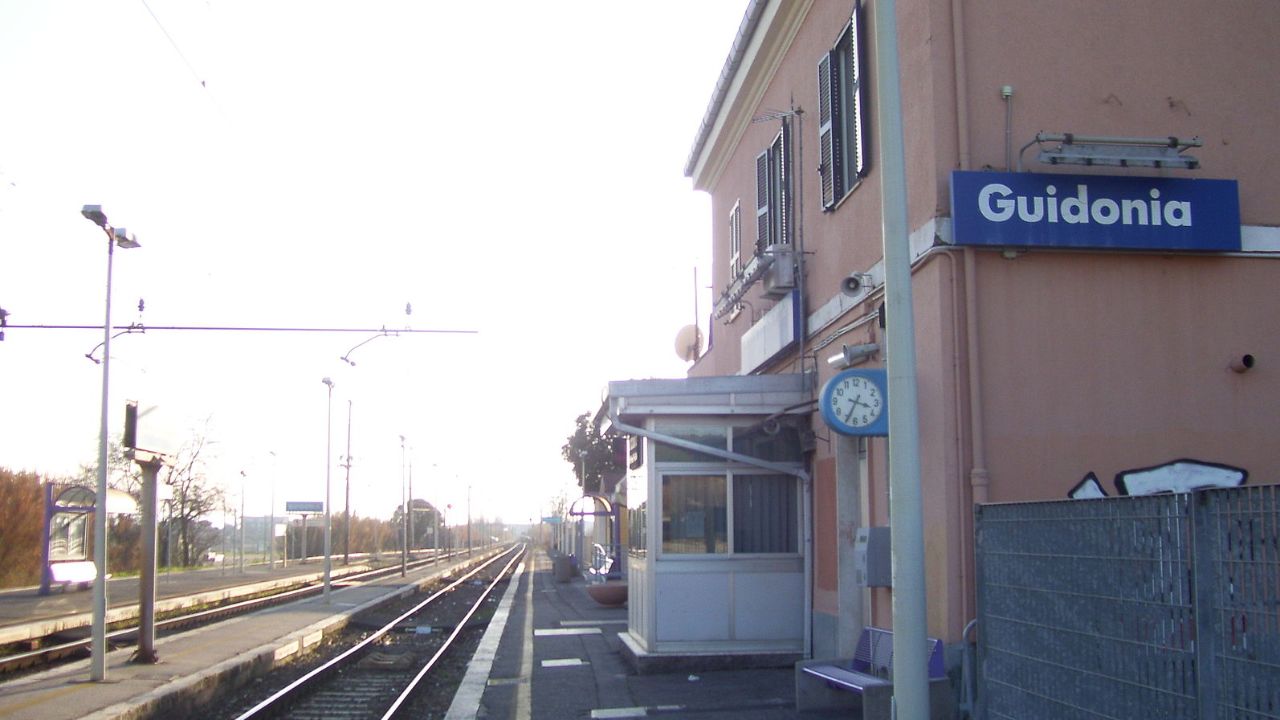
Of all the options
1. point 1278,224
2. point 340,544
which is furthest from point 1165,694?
point 340,544

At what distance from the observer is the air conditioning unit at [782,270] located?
14219 mm

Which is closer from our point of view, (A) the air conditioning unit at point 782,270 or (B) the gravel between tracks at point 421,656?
(B) the gravel between tracks at point 421,656

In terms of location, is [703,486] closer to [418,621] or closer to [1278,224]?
[1278,224]

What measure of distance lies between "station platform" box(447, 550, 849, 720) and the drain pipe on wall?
2.73 feet

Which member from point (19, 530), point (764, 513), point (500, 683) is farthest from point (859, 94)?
point (19, 530)

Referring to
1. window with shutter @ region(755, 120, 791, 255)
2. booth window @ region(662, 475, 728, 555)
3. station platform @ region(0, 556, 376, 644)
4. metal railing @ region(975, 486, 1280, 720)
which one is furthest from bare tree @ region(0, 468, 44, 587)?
metal railing @ region(975, 486, 1280, 720)

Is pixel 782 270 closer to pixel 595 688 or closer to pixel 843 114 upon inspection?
pixel 843 114

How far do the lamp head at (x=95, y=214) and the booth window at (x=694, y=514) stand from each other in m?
7.39

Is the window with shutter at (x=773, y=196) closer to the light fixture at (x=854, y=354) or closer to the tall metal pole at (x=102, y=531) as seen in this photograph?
the light fixture at (x=854, y=354)

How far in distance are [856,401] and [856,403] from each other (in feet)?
0.06

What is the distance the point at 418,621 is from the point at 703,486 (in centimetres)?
1465

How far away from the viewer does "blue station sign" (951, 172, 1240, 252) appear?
376 inches

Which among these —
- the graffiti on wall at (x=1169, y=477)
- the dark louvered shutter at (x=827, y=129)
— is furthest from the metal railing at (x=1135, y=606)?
the dark louvered shutter at (x=827, y=129)

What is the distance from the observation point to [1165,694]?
5.03m
